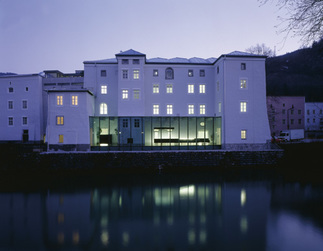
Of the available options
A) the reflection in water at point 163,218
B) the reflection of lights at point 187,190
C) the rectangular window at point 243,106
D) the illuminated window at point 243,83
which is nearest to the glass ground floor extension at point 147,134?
the rectangular window at point 243,106

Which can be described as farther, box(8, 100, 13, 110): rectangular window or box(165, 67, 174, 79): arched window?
box(8, 100, 13, 110): rectangular window

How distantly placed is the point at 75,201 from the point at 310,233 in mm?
13161

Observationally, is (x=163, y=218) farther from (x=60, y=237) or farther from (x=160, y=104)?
(x=160, y=104)

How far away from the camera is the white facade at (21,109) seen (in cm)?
3428

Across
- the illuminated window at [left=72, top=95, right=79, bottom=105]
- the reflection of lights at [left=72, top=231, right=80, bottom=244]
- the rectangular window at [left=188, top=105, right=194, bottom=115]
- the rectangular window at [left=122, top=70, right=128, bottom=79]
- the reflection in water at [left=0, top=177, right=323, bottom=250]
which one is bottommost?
the reflection in water at [left=0, top=177, right=323, bottom=250]

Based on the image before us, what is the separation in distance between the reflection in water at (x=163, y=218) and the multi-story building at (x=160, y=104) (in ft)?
30.7

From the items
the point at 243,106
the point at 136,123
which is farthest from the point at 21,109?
the point at 243,106

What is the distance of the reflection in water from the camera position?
8938 mm

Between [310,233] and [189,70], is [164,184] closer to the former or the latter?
[310,233]

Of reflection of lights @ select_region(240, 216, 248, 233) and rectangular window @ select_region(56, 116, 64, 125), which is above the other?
rectangular window @ select_region(56, 116, 64, 125)

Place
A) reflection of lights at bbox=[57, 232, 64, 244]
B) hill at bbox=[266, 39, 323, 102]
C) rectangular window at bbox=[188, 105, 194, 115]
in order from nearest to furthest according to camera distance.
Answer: reflection of lights at bbox=[57, 232, 64, 244], rectangular window at bbox=[188, 105, 194, 115], hill at bbox=[266, 39, 323, 102]

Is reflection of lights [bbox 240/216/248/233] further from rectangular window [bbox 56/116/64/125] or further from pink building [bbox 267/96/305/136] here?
pink building [bbox 267/96/305/136]

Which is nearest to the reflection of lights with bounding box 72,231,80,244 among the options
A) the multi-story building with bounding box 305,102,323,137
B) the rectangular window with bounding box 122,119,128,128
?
the rectangular window with bounding box 122,119,128,128

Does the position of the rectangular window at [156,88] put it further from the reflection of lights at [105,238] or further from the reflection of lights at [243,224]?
the reflection of lights at [105,238]
